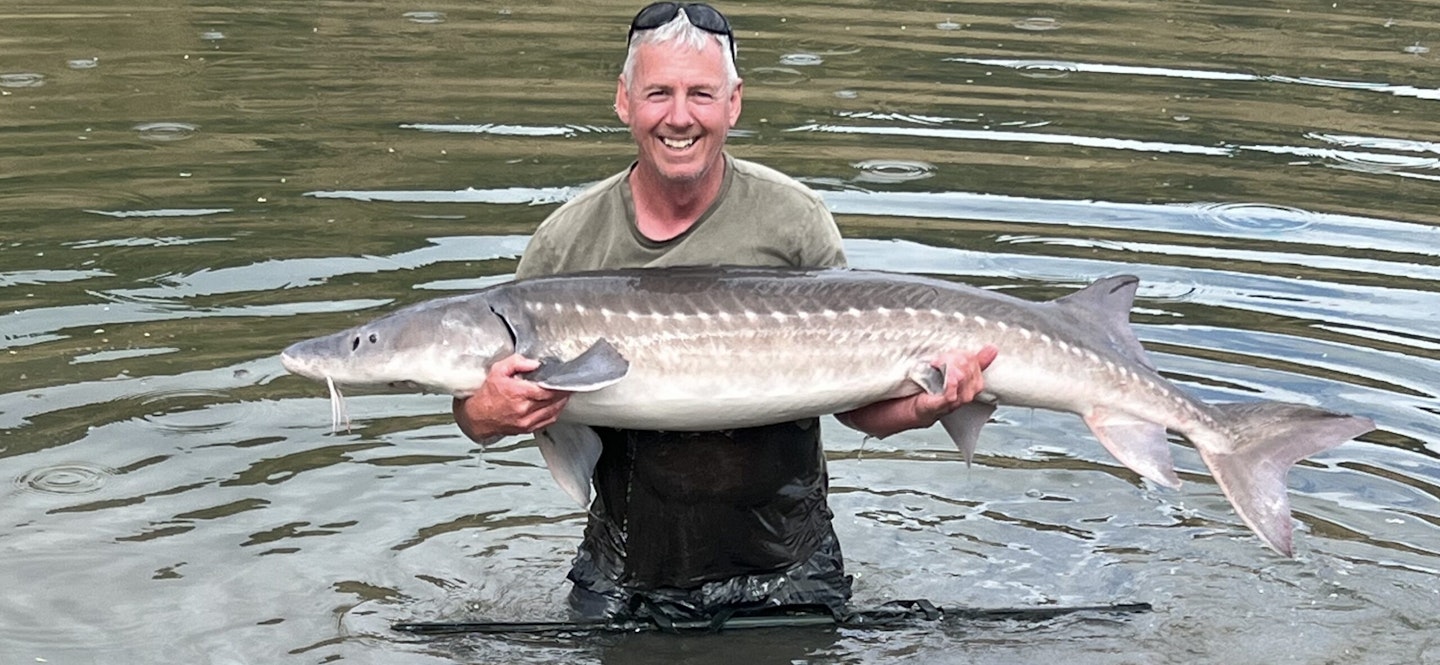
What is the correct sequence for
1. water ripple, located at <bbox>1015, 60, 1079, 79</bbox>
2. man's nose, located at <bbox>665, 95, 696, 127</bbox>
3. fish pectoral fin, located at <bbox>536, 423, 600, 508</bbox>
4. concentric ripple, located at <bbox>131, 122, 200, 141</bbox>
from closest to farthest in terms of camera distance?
man's nose, located at <bbox>665, 95, 696, 127</bbox> < fish pectoral fin, located at <bbox>536, 423, 600, 508</bbox> < concentric ripple, located at <bbox>131, 122, 200, 141</bbox> < water ripple, located at <bbox>1015, 60, 1079, 79</bbox>

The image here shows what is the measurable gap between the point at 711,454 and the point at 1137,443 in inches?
39.1

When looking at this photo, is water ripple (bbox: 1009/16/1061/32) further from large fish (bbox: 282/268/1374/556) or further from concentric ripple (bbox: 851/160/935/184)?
large fish (bbox: 282/268/1374/556)

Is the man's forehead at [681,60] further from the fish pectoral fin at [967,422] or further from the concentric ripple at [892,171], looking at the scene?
the concentric ripple at [892,171]

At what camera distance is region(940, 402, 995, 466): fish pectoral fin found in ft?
15.9

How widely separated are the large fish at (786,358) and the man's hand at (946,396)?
0.10 ft

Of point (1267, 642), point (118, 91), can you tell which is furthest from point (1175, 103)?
point (1267, 642)

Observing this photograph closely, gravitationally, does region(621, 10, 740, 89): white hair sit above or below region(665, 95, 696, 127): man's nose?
above

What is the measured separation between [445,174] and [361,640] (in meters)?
4.78

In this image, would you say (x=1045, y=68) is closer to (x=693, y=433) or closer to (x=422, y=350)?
(x=693, y=433)

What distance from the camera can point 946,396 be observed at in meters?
4.58

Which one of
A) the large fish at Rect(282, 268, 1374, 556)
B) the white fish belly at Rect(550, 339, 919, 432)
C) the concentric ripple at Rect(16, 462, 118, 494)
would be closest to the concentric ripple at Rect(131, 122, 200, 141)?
the concentric ripple at Rect(16, 462, 118, 494)

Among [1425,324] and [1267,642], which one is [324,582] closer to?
[1267,642]

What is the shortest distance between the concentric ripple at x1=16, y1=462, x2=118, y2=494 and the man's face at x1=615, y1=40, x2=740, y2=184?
2603 mm

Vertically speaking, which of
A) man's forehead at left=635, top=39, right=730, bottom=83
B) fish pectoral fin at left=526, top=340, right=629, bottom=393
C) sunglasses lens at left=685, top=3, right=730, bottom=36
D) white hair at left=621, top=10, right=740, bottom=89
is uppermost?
sunglasses lens at left=685, top=3, right=730, bottom=36
